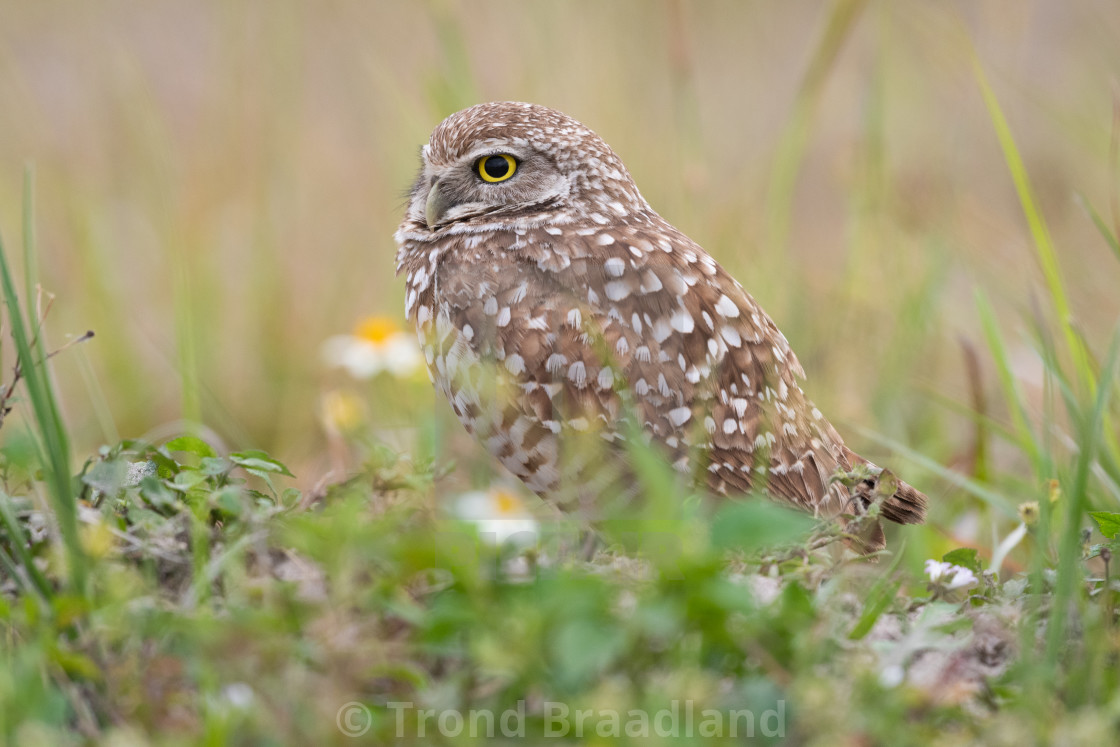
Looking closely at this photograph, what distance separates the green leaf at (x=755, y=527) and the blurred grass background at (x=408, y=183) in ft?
8.44

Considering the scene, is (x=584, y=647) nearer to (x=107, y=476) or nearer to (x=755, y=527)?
(x=755, y=527)

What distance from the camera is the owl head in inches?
132

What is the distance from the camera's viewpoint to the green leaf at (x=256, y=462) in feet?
6.87

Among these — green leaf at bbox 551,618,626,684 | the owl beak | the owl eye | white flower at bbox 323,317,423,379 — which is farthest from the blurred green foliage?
the owl eye

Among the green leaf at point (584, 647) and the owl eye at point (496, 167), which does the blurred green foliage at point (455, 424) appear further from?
the owl eye at point (496, 167)

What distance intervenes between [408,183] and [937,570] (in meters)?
3.50

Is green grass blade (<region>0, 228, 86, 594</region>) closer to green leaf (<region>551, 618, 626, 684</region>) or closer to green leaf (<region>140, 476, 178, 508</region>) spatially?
green leaf (<region>140, 476, 178, 508</region>)

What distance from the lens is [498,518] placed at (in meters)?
2.65

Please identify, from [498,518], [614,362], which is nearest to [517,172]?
[614,362]

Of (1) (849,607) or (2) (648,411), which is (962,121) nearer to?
(2) (648,411)

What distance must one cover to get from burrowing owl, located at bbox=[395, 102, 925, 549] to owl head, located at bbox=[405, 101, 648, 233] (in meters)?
0.07

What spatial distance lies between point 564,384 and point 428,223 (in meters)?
0.88

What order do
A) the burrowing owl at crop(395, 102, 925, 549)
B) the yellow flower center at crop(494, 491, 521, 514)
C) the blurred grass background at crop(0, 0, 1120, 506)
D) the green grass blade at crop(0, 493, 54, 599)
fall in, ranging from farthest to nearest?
1. the blurred grass background at crop(0, 0, 1120, 506)
2. the yellow flower center at crop(494, 491, 521, 514)
3. the burrowing owl at crop(395, 102, 925, 549)
4. the green grass blade at crop(0, 493, 54, 599)

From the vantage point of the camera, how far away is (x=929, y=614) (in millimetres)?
2004
